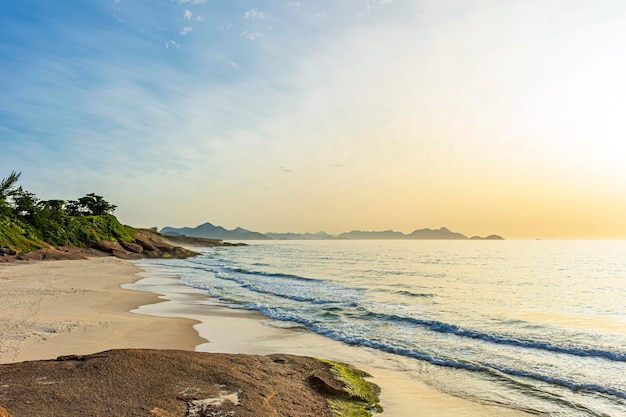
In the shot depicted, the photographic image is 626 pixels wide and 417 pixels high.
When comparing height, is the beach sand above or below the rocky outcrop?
below

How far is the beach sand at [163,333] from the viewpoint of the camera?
7898 mm

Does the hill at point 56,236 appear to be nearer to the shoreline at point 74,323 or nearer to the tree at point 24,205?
the tree at point 24,205

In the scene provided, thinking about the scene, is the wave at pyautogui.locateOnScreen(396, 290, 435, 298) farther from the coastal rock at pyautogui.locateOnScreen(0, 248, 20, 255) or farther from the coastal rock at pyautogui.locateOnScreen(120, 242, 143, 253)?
the coastal rock at pyautogui.locateOnScreen(120, 242, 143, 253)

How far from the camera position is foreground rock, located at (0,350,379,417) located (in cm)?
495

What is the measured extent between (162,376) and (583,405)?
749 cm

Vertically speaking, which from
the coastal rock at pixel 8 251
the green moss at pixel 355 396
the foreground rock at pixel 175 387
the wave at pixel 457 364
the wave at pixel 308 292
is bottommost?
the wave at pixel 308 292

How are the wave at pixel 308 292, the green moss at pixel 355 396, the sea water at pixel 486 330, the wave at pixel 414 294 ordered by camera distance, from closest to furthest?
the green moss at pixel 355 396 < the sea water at pixel 486 330 < the wave at pixel 308 292 < the wave at pixel 414 294

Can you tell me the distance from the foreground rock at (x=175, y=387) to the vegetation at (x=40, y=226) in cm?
3945

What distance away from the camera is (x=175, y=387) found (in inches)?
226

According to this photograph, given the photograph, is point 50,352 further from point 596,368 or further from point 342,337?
point 596,368

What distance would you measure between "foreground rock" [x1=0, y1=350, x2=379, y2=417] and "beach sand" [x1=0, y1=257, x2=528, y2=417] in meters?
1.26

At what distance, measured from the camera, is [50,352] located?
353 inches

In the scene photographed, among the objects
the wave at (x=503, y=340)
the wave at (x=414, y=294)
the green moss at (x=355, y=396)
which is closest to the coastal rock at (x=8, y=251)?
the wave at (x=414, y=294)

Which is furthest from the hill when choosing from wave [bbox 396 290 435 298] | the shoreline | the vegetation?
wave [bbox 396 290 435 298]
